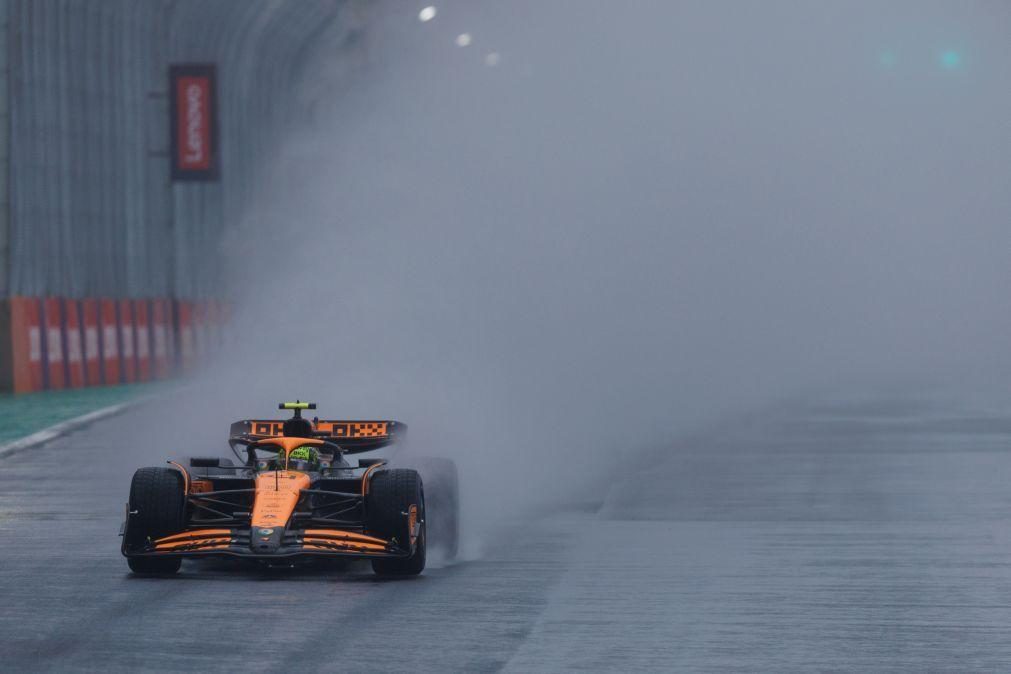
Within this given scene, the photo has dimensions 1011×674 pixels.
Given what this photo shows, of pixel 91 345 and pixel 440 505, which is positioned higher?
pixel 440 505

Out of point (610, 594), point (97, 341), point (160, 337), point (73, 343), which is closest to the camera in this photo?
point (610, 594)

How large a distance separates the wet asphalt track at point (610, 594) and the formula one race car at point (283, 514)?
0.65ft

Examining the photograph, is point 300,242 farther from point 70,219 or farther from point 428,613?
point 428,613

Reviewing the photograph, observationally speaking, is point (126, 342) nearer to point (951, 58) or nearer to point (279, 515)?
point (951, 58)

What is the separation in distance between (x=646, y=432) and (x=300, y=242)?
34.4 m

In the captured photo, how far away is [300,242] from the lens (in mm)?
58062

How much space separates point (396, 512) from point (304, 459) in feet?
3.34

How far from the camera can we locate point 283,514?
12047 millimetres

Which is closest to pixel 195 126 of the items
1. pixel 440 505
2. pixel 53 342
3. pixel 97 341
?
pixel 97 341

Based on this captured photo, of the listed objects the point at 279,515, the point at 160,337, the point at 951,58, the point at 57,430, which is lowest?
the point at 160,337

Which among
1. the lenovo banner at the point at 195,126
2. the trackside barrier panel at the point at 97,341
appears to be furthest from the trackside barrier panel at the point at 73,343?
the lenovo banner at the point at 195,126

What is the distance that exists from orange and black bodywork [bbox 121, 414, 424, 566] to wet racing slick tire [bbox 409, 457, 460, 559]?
1.16 ft

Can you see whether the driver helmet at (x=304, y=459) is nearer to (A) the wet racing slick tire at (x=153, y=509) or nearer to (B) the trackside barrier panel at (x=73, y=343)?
(A) the wet racing slick tire at (x=153, y=509)

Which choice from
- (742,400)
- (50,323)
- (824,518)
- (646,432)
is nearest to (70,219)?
(50,323)
